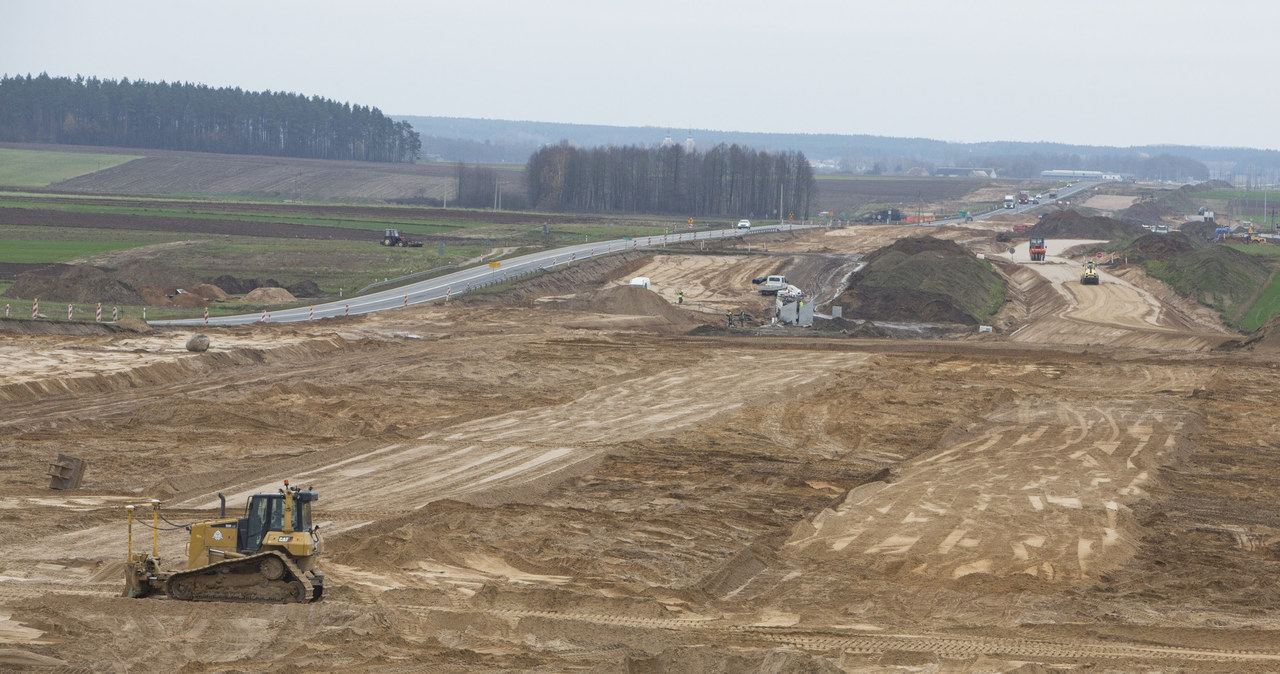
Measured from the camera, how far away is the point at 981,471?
92.6 ft

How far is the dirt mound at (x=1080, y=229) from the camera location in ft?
A: 366

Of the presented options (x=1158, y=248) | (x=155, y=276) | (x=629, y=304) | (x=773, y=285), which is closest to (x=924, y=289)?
(x=773, y=285)

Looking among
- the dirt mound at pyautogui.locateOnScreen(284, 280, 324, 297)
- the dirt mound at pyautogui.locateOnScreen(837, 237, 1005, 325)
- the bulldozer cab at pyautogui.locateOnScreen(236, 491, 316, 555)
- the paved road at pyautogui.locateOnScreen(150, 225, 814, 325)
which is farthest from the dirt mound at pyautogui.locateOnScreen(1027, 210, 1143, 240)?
the bulldozer cab at pyautogui.locateOnScreen(236, 491, 316, 555)

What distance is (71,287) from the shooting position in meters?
55.5

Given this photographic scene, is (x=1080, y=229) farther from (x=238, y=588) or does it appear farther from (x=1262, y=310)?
(x=238, y=588)

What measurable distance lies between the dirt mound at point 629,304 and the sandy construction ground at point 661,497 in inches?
364

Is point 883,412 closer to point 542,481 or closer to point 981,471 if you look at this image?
point 981,471

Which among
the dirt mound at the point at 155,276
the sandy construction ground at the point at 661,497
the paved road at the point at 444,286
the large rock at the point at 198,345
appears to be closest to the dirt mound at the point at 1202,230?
the paved road at the point at 444,286

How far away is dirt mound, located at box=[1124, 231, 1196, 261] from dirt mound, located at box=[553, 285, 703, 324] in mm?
37934

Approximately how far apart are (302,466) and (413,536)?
7482 mm

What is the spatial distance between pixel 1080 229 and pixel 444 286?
7063 centimetres

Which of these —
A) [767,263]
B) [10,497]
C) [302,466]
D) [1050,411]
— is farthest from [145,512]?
[767,263]

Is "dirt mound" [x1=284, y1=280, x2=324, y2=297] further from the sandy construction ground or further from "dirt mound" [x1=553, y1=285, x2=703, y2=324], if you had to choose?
the sandy construction ground

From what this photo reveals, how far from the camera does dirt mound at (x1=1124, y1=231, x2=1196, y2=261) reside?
266 ft
